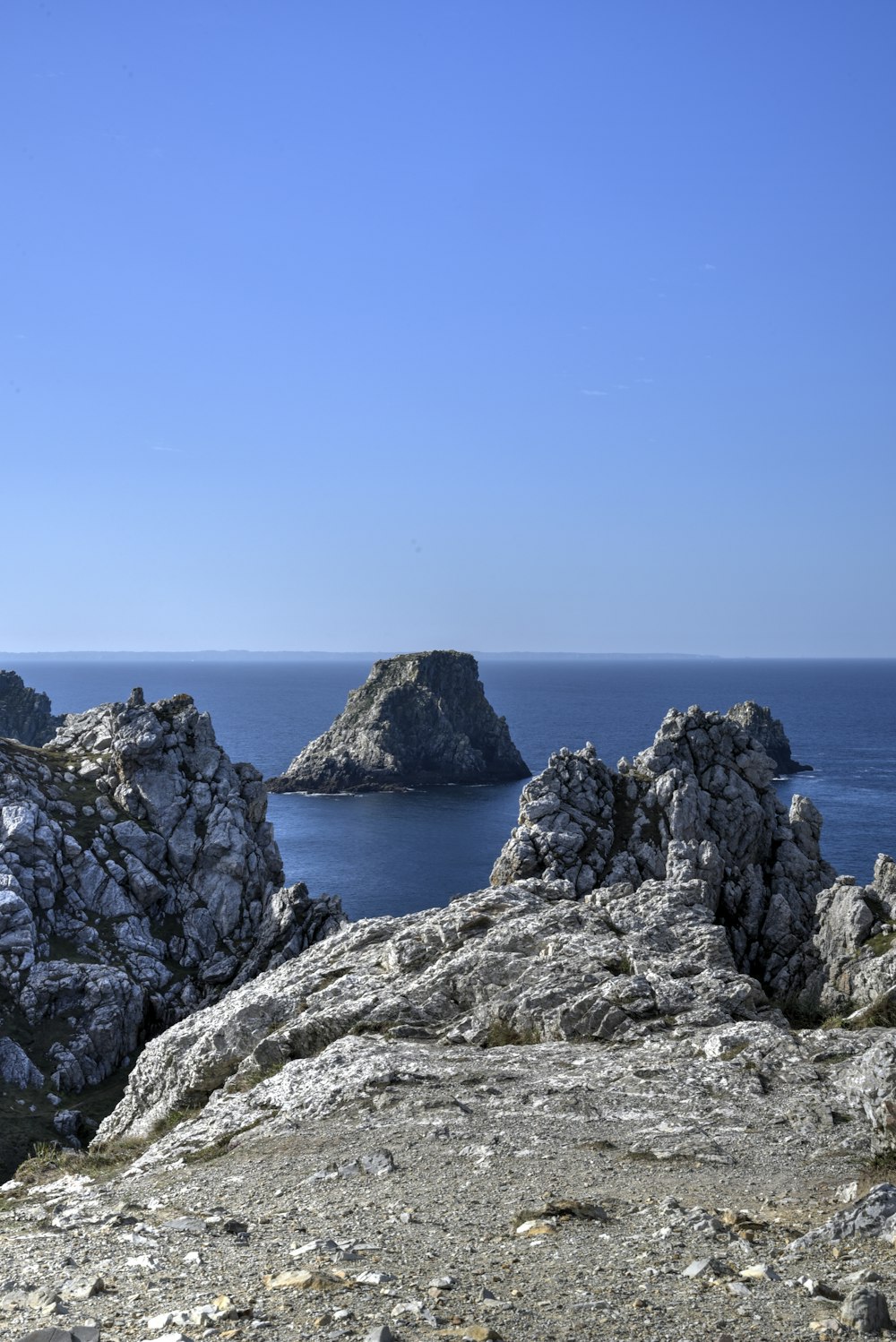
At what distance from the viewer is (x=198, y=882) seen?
211ft

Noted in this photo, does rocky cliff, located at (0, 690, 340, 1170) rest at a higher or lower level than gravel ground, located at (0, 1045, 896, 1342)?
lower

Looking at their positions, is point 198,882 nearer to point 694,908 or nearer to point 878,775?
point 694,908

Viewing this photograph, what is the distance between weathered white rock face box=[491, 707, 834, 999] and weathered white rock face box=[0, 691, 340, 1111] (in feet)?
49.3

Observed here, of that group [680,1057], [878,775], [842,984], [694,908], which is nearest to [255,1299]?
[680,1057]

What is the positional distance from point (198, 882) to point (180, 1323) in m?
54.5

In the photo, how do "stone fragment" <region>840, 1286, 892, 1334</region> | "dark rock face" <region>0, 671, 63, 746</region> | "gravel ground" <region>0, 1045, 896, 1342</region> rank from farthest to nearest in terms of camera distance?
"dark rock face" <region>0, 671, 63, 746</region>, "gravel ground" <region>0, 1045, 896, 1342</region>, "stone fragment" <region>840, 1286, 892, 1334</region>

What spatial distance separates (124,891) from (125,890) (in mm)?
251

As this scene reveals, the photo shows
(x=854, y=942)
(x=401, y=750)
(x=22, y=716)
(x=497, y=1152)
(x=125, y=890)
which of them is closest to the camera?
(x=497, y=1152)

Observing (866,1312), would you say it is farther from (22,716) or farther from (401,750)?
(22,716)

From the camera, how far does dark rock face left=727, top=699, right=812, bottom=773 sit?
17021 cm

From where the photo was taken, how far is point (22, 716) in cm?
19475

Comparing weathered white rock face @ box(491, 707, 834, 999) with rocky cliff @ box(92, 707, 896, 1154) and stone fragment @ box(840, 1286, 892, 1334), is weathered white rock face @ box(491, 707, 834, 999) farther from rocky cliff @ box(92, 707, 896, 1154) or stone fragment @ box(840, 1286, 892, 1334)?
stone fragment @ box(840, 1286, 892, 1334)

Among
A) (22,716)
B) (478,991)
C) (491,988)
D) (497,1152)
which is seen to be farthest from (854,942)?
(22,716)

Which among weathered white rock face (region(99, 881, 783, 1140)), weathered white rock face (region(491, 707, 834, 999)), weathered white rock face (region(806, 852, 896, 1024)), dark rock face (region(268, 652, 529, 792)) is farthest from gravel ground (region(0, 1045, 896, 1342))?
dark rock face (region(268, 652, 529, 792))
